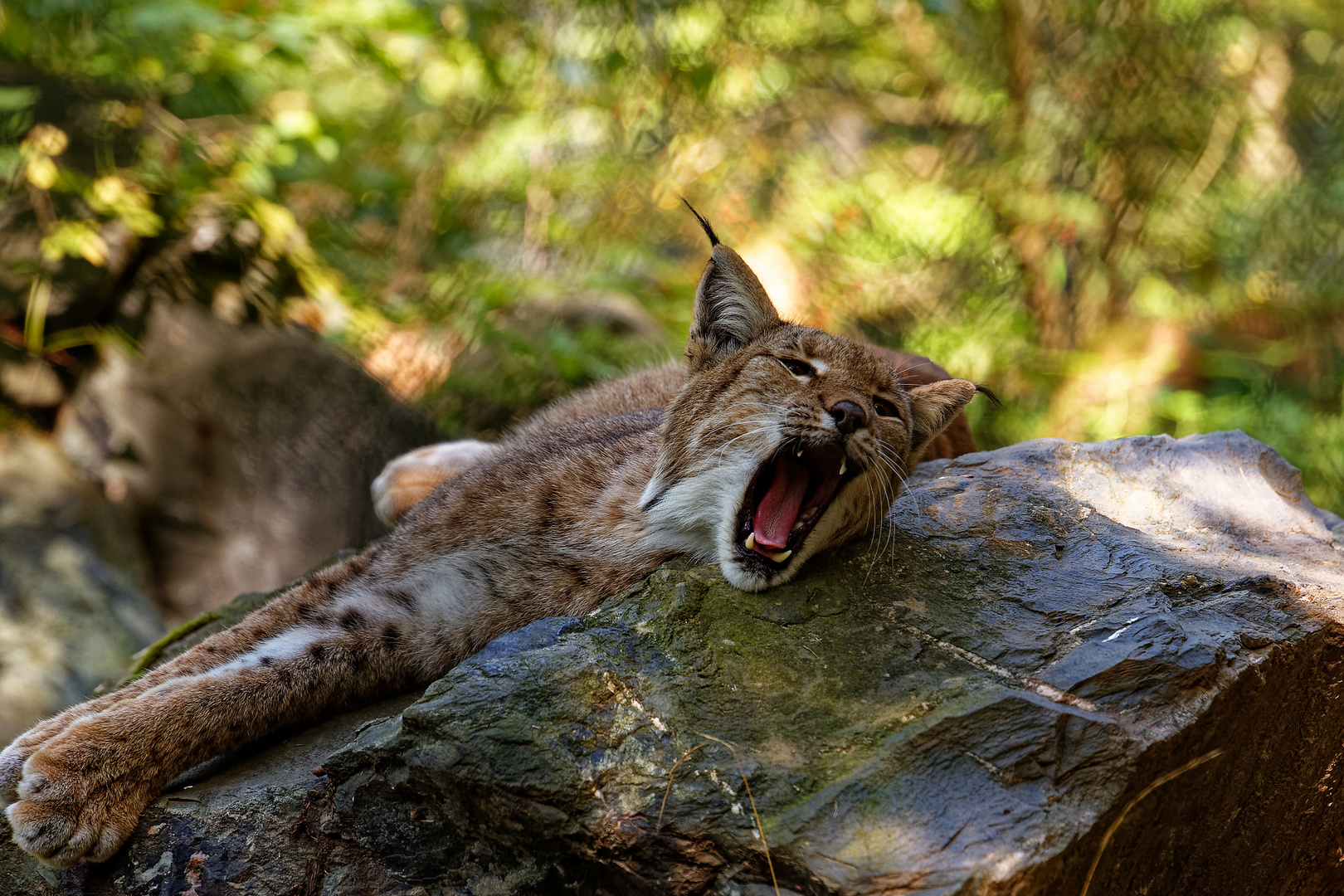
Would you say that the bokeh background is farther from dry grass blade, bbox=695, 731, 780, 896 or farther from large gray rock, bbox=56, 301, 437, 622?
dry grass blade, bbox=695, 731, 780, 896

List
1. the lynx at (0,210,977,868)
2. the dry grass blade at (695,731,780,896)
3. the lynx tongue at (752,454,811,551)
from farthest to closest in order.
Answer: the lynx tongue at (752,454,811,551)
the lynx at (0,210,977,868)
the dry grass blade at (695,731,780,896)

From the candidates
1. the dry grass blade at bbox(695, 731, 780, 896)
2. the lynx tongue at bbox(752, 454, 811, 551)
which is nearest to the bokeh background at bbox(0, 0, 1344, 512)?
the lynx tongue at bbox(752, 454, 811, 551)

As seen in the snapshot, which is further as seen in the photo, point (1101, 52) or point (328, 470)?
point (1101, 52)

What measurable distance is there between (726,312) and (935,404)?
77 centimetres

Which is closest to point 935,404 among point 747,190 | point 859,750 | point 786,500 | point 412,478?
point 786,500

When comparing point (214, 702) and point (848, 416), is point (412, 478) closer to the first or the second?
point (214, 702)

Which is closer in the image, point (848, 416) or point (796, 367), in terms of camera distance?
point (848, 416)

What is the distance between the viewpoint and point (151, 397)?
23.3ft

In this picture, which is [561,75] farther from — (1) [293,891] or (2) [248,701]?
(1) [293,891]

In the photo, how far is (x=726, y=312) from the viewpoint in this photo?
12.5ft

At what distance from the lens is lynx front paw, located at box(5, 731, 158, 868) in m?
2.98

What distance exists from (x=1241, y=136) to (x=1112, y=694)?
8336 mm

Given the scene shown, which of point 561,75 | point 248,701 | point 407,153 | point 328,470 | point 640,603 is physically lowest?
point 328,470

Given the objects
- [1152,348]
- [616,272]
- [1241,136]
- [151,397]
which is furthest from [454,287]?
[1241,136]
